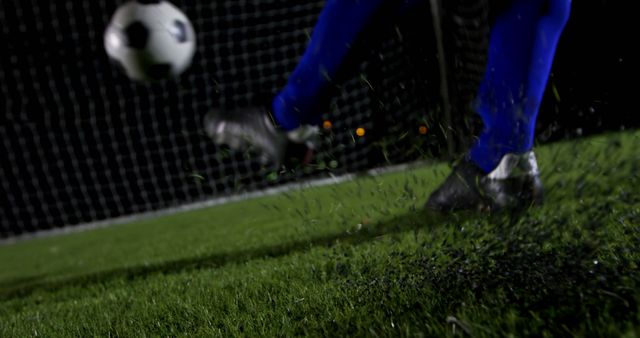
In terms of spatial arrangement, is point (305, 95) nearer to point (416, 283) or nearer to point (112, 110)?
point (416, 283)

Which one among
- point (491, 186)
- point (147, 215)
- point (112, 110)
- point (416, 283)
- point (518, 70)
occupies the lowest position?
point (147, 215)

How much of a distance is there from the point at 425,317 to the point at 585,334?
0.27 m

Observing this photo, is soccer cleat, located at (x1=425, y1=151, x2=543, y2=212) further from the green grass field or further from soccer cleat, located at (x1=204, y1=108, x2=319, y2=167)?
soccer cleat, located at (x1=204, y1=108, x2=319, y2=167)

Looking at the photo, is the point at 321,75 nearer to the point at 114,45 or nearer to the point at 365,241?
the point at 365,241

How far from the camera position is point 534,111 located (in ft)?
6.30

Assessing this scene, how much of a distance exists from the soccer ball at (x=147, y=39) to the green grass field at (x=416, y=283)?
4.03 ft

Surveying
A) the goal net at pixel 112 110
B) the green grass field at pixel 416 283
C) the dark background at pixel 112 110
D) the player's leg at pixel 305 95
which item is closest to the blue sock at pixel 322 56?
the player's leg at pixel 305 95

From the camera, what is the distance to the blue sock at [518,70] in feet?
6.21

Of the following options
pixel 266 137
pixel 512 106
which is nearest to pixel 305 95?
pixel 266 137

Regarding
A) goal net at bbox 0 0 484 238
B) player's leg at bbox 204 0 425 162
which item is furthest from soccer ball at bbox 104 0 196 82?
goal net at bbox 0 0 484 238

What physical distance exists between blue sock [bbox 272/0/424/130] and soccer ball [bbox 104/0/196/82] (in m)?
1.09

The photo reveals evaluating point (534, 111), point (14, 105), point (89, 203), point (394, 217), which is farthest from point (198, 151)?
point (534, 111)

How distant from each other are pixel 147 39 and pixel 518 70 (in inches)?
76.6

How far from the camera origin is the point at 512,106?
6.57 feet
